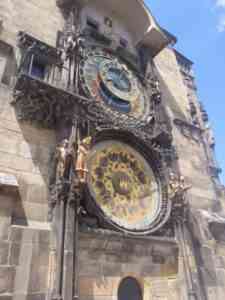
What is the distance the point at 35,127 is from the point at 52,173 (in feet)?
3.14

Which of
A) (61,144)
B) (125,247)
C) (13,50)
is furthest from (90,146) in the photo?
(13,50)

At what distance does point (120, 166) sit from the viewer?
5.68 m

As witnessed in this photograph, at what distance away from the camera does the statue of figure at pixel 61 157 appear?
168 inches

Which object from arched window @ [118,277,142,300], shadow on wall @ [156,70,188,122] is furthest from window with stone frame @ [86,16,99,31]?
arched window @ [118,277,142,300]

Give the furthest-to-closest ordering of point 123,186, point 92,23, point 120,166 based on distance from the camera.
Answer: point 92,23, point 120,166, point 123,186

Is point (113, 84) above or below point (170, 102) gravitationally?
below

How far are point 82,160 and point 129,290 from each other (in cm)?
248

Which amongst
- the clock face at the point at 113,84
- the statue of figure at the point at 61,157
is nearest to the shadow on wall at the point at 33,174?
the statue of figure at the point at 61,157

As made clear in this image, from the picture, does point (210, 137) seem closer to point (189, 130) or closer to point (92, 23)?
point (189, 130)

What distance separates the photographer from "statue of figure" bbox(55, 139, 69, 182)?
4277 millimetres

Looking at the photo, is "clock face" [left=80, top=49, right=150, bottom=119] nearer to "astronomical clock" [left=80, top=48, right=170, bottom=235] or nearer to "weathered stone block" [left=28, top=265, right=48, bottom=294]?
"astronomical clock" [left=80, top=48, right=170, bottom=235]

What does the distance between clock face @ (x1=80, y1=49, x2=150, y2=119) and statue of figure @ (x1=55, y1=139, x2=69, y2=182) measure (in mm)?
1781

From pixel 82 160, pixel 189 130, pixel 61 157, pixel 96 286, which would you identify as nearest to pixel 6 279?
pixel 96 286

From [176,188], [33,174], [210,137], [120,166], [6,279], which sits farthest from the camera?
[210,137]
